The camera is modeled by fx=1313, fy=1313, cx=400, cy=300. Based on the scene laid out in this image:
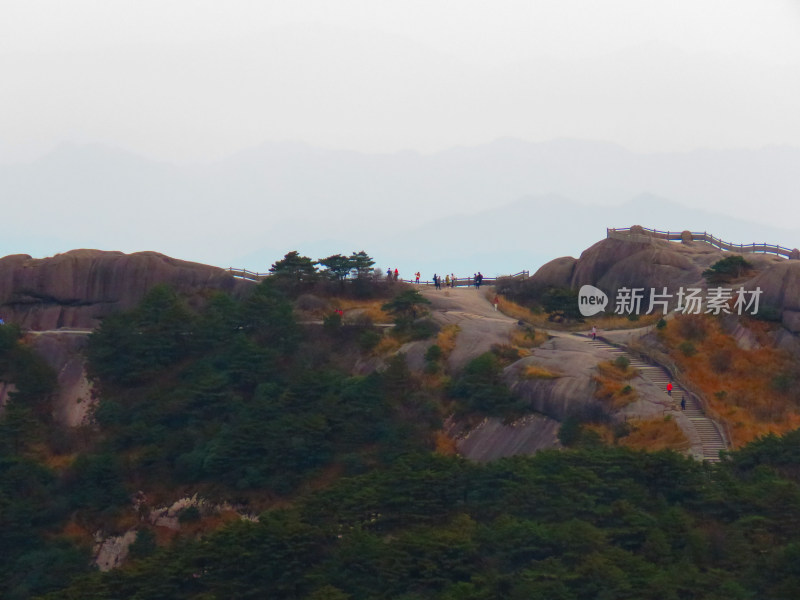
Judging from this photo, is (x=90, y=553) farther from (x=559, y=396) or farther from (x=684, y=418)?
(x=684, y=418)

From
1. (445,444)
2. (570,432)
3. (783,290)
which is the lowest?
(445,444)

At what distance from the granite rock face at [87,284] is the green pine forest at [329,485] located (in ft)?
8.55

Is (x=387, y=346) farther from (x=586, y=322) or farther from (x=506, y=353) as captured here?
(x=586, y=322)

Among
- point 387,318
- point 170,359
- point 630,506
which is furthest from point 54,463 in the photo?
point 630,506

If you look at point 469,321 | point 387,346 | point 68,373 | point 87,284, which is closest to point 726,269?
point 469,321

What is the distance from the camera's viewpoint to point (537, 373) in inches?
2106

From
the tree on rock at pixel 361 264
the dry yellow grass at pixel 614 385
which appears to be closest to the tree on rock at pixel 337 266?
the tree on rock at pixel 361 264

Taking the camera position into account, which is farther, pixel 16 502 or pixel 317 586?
pixel 16 502

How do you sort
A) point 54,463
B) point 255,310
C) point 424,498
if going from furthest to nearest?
point 255,310 → point 54,463 → point 424,498

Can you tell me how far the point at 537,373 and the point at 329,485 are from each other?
9788 mm

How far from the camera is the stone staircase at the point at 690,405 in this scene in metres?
49.5

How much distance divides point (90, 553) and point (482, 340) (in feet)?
61.3

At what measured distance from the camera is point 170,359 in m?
61.5

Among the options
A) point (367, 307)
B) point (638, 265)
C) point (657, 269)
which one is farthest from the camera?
point (367, 307)
